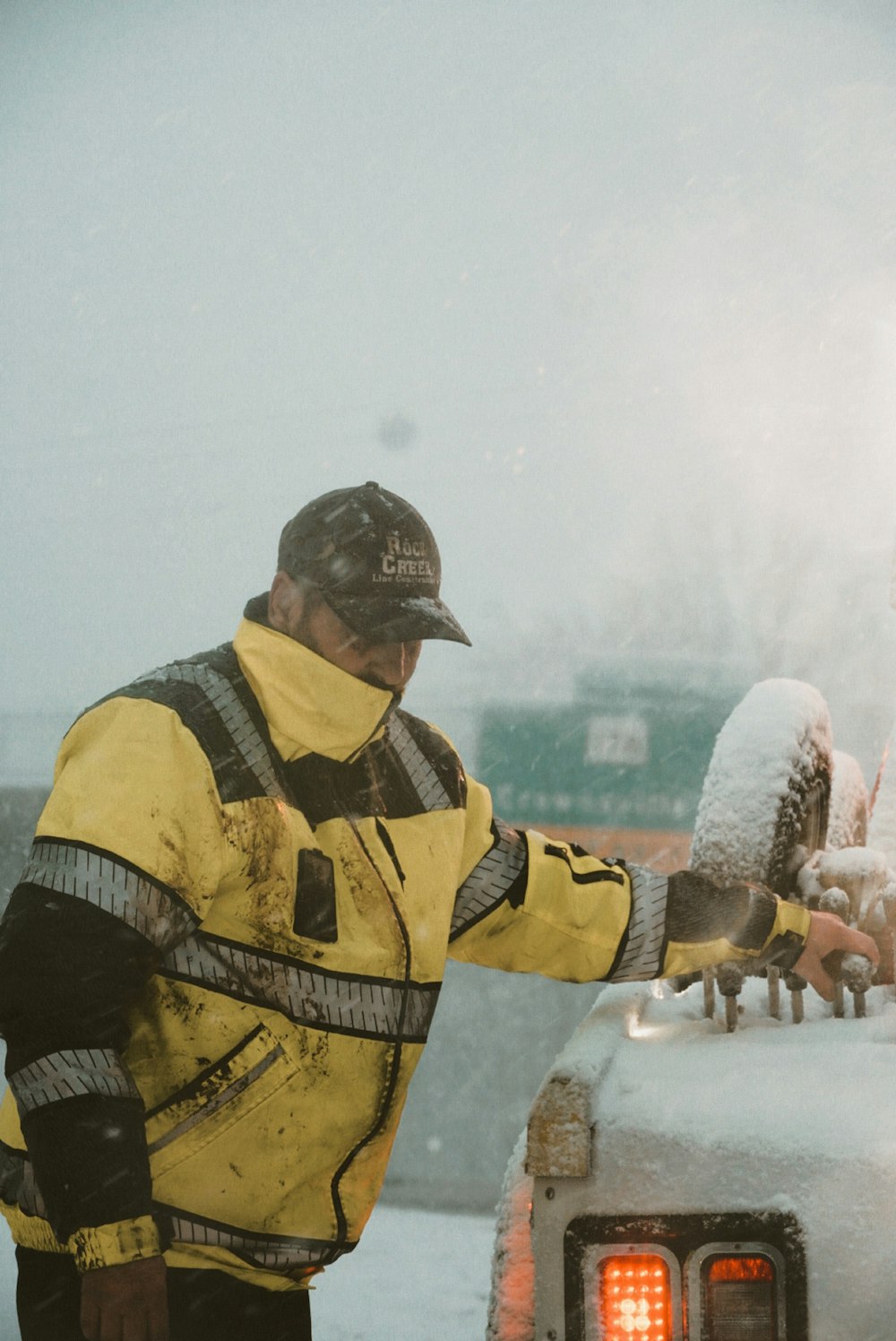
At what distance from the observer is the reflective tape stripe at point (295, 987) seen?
6.13ft

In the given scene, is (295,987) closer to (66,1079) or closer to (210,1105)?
(210,1105)

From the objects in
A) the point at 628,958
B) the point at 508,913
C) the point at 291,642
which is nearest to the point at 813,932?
the point at 628,958

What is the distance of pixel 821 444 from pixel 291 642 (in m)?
31.9

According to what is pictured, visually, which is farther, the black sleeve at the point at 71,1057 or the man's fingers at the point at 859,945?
the man's fingers at the point at 859,945

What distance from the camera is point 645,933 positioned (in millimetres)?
2465

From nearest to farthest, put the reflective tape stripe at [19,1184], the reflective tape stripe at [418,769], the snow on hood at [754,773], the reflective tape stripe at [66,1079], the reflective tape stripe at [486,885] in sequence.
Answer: the reflective tape stripe at [66,1079]
the reflective tape stripe at [19,1184]
the reflective tape stripe at [418,769]
the reflective tape stripe at [486,885]
the snow on hood at [754,773]

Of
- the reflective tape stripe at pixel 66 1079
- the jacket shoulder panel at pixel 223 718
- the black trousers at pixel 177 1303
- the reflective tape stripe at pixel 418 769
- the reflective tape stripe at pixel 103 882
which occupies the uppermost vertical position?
the jacket shoulder panel at pixel 223 718

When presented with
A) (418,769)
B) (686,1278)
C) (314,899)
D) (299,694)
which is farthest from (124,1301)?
(418,769)

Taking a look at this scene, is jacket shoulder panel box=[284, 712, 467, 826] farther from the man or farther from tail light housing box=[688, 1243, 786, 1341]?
tail light housing box=[688, 1243, 786, 1341]

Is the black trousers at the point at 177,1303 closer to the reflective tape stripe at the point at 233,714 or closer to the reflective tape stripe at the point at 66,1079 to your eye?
the reflective tape stripe at the point at 66,1079

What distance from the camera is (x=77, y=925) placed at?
1664 mm

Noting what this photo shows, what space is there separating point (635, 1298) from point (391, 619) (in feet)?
3.49

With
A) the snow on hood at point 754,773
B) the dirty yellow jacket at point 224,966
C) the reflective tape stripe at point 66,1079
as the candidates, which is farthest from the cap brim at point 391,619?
the snow on hood at point 754,773

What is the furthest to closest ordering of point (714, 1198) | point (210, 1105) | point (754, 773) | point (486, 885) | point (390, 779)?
1. point (754, 773)
2. point (486, 885)
3. point (390, 779)
4. point (210, 1105)
5. point (714, 1198)
